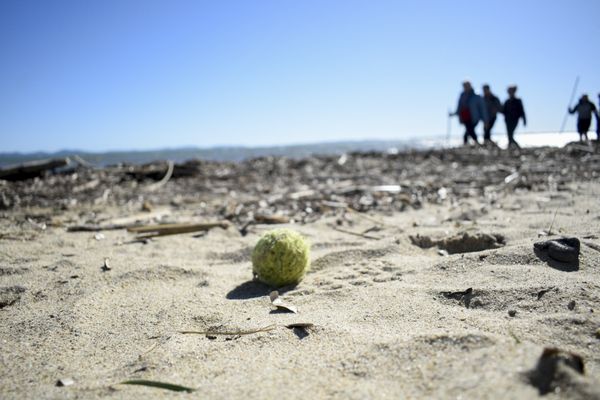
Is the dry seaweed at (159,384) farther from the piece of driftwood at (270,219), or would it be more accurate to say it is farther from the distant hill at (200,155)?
the distant hill at (200,155)

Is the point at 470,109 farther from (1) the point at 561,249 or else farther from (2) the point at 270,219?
(1) the point at 561,249

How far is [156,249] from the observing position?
3602 millimetres

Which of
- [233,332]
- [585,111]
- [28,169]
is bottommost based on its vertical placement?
[233,332]

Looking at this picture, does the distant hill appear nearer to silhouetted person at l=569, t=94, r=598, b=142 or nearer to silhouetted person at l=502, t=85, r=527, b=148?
silhouetted person at l=502, t=85, r=527, b=148

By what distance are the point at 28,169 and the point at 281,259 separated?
8358 millimetres

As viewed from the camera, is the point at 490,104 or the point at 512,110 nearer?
the point at 512,110

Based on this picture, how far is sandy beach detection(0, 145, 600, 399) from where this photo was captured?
146 cm

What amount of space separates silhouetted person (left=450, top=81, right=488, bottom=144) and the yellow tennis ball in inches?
398

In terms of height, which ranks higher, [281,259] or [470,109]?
[470,109]

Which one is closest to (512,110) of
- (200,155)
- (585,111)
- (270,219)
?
(585,111)

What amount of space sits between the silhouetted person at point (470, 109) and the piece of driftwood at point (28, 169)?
1032 centimetres

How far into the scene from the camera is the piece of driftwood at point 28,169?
8.30 meters

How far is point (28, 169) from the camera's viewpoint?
859cm

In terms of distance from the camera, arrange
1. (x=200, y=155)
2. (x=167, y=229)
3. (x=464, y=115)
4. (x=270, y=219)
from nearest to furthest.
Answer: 1. (x=167, y=229)
2. (x=270, y=219)
3. (x=464, y=115)
4. (x=200, y=155)
